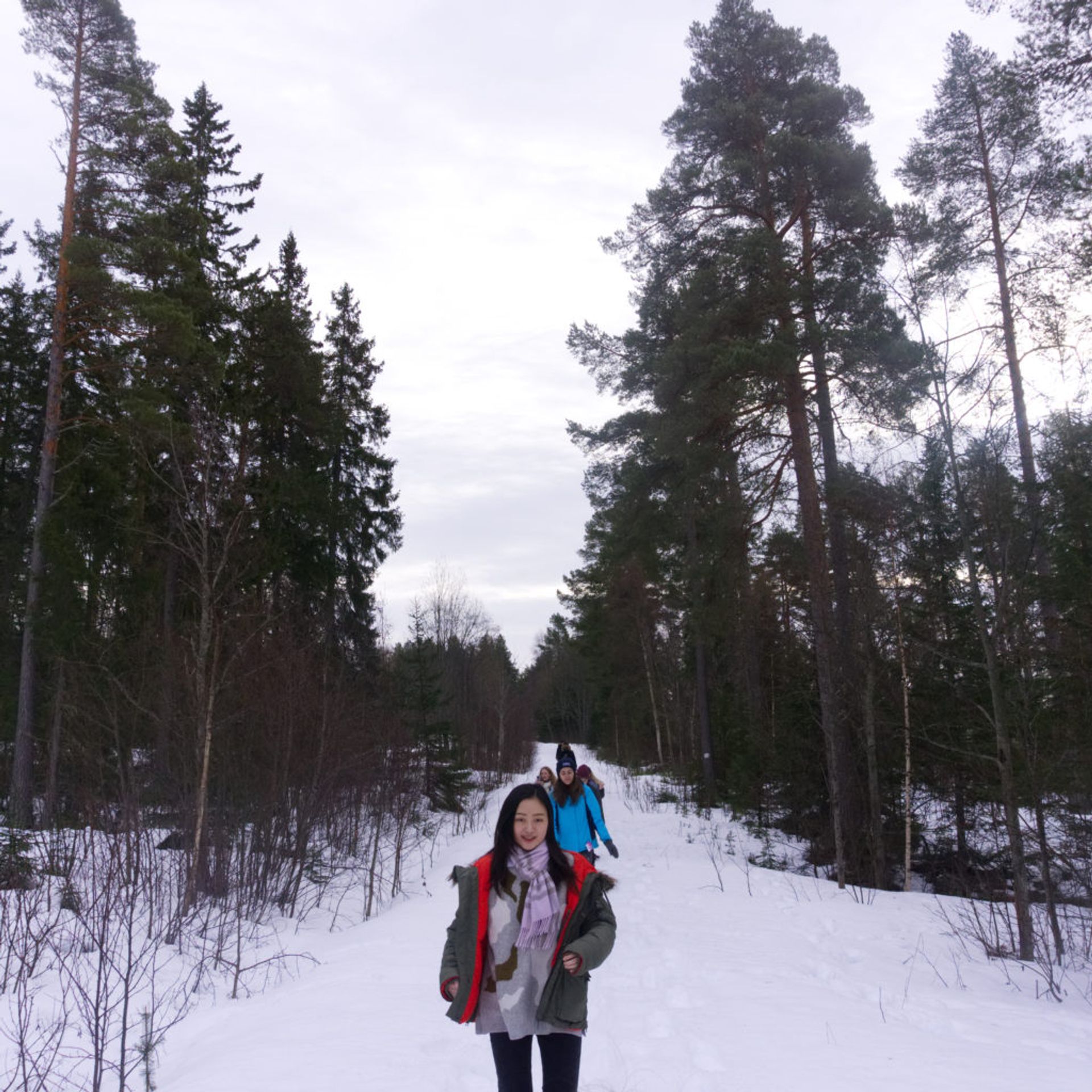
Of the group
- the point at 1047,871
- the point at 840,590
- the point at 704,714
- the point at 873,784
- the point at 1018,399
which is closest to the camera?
the point at 1047,871

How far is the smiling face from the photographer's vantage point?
329 cm

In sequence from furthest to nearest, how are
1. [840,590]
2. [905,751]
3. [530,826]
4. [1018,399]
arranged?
[1018,399] < [840,590] < [905,751] < [530,826]

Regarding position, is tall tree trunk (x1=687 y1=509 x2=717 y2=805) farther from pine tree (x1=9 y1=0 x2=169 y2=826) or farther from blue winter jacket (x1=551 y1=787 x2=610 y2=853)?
pine tree (x1=9 y1=0 x2=169 y2=826)

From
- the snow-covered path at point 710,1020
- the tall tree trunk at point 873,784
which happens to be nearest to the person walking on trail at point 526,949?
the snow-covered path at point 710,1020

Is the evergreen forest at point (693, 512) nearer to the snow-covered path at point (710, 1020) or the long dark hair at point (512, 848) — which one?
the snow-covered path at point (710, 1020)

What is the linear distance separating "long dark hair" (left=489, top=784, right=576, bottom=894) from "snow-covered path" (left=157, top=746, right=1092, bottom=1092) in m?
1.84

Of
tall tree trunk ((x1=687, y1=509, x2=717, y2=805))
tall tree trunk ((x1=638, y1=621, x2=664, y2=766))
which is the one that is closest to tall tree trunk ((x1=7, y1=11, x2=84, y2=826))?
tall tree trunk ((x1=687, y1=509, x2=717, y2=805))

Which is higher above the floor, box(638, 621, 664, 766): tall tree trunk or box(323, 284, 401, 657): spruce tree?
box(323, 284, 401, 657): spruce tree

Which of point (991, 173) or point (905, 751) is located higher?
point (991, 173)

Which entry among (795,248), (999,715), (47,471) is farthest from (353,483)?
(999,715)

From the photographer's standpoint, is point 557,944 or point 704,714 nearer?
point 557,944

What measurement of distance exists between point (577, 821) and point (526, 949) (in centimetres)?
640

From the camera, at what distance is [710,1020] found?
5.41m

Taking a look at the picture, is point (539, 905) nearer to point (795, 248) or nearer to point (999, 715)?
point (999, 715)
